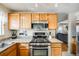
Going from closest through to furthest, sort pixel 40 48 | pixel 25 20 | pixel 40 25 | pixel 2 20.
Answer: pixel 40 48, pixel 2 20, pixel 40 25, pixel 25 20

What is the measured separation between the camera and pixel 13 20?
4316mm

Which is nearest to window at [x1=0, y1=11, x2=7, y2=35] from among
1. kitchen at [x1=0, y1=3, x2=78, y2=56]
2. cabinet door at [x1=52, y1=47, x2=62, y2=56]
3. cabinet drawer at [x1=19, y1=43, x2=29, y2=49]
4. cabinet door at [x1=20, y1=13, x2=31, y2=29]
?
kitchen at [x1=0, y1=3, x2=78, y2=56]

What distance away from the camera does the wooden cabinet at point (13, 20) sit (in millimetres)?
4289

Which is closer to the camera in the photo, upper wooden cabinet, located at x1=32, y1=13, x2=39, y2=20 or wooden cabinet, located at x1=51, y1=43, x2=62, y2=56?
wooden cabinet, located at x1=51, y1=43, x2=62, y2=56

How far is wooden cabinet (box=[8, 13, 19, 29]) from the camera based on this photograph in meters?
4.29

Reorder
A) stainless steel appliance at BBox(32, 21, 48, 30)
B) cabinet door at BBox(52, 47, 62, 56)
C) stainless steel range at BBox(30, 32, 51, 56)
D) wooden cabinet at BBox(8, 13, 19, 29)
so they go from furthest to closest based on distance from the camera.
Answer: wooden cabinet at BBox(8, 13, 19, 29) < stainless steel appliance at BBox(32, 21, 48, 30) < cabinet door at BBox(52, 47, 62, 56) < stainless steel range at BBox(30, 32, 51, 56)

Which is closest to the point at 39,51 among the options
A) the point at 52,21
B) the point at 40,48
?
the point at 40,48

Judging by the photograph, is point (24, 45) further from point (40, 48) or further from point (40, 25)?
point (40, 25)

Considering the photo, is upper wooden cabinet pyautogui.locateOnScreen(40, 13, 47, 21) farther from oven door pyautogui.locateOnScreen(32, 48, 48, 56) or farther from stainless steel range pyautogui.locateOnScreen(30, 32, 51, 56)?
oven door pyautogui.locateOnScreen(32, 48, 48, 56)

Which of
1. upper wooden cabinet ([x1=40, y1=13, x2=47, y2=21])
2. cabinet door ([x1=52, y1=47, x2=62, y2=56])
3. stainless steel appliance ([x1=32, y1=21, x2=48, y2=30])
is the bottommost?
cabinet door ([x1=52, y1=47, x2=62, y2=56])

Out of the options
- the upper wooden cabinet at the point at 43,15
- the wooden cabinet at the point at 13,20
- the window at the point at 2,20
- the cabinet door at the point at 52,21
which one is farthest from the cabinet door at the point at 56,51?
the window at the point at 2,20

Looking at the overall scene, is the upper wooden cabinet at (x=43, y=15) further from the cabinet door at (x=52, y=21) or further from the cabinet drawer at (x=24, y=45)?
the cabinet drawer at (x=24, y=45)

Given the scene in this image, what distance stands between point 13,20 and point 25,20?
392 mm

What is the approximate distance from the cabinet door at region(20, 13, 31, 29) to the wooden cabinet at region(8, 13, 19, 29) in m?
0.13
